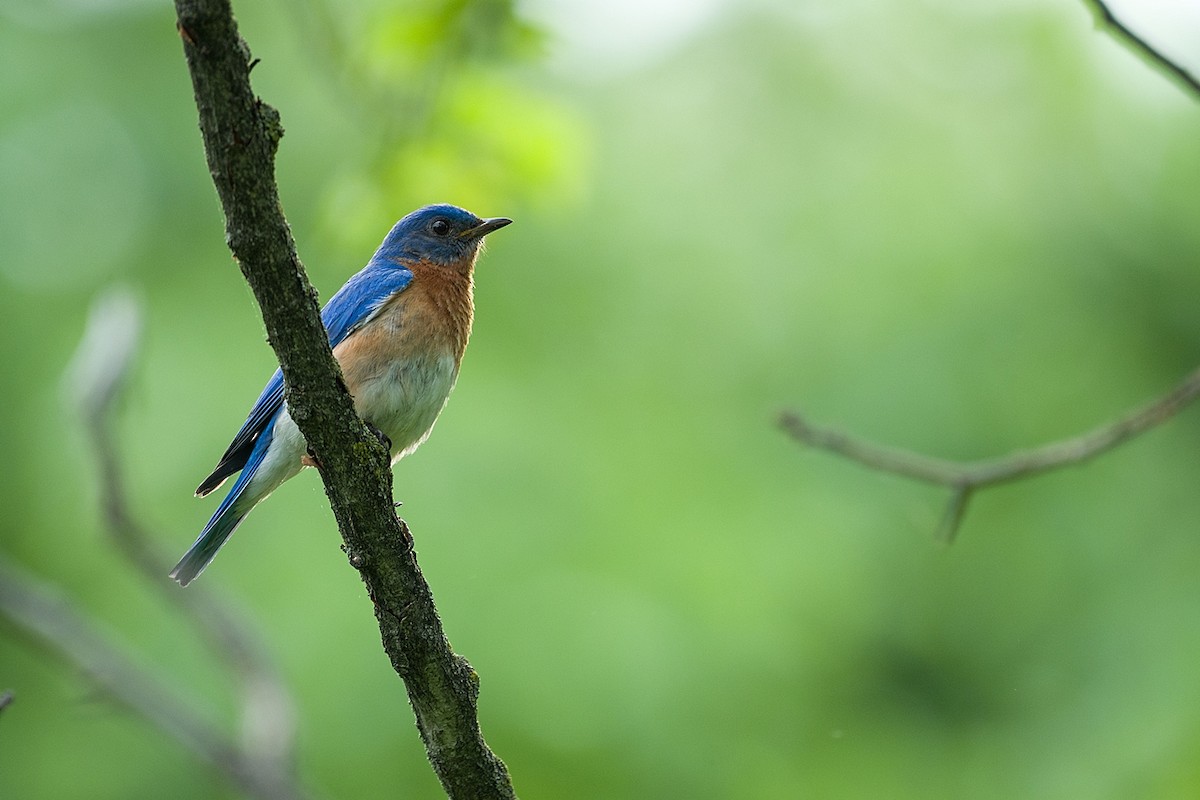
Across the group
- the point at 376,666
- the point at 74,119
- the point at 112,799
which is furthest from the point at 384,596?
the point at 74,119

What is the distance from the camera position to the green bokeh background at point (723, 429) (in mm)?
9898

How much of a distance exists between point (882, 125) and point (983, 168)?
1.12m

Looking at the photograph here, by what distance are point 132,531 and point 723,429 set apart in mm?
8206

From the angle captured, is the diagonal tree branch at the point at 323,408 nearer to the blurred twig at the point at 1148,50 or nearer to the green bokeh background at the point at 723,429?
the blurred twig at the point at 1148,50

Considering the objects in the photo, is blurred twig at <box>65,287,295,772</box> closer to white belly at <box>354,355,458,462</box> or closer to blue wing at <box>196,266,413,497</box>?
blue wing at <box>196,266,413,497</box>

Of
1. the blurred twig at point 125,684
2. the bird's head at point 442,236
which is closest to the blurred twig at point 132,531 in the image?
the blurred twig at point 125,684

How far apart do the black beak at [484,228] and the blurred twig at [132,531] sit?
1.74 m

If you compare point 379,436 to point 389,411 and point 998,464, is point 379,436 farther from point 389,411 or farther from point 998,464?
point 998,464

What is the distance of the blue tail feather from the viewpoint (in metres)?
5.68

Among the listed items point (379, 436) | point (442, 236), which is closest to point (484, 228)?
point (442, 236)

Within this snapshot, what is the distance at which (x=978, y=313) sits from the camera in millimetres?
12266

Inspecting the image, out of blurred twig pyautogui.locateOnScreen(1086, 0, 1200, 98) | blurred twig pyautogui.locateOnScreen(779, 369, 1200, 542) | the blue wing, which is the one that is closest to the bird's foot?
the blue wing

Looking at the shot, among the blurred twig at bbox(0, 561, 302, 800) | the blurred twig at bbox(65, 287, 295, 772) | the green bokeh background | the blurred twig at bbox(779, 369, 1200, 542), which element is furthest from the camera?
the green bokeh background

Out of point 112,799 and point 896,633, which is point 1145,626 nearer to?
point 896,633
